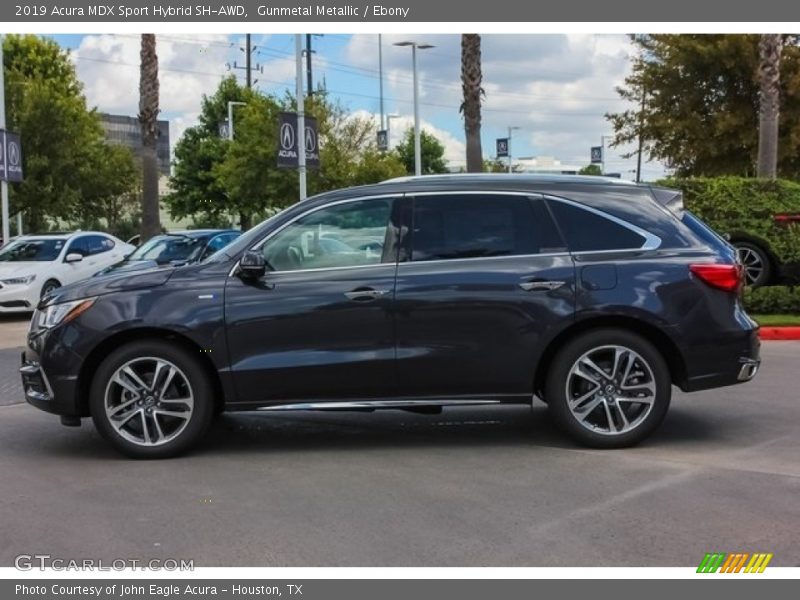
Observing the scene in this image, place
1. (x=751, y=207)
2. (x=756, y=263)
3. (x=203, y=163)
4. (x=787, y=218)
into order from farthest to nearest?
(x=203, y=163) → (x=751, y=207) → (x=756, y=263) → (x=787, y=218)

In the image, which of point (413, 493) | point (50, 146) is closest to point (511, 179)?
point (413, 493)

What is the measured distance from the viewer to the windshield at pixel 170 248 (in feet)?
49.4

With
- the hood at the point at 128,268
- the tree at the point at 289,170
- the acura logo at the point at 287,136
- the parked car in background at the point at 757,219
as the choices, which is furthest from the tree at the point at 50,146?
the parked car in background at the point at 757,219

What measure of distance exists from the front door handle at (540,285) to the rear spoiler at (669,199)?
105 cm

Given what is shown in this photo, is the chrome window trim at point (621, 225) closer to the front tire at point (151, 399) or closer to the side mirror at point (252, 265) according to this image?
the side mirror at point (252, 265)

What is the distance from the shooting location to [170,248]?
603 inches

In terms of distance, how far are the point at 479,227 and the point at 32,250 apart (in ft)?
43.6

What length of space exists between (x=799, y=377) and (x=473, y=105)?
13.1 meters

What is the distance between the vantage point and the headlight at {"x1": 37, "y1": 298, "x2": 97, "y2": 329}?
6.04 meters

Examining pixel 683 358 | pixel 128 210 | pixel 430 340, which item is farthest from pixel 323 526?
pixel 128 210

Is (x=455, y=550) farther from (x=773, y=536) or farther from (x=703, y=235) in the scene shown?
(x=703, y=235)

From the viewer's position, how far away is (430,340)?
6051 mm

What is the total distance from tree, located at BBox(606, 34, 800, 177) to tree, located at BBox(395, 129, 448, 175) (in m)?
37.8

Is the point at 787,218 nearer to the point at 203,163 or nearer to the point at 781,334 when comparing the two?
the point at 781,334
